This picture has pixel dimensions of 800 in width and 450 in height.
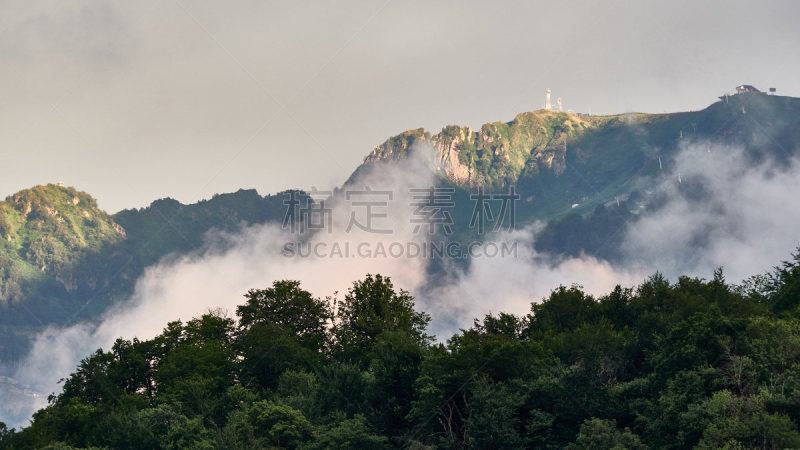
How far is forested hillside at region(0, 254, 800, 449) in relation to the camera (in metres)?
71.7

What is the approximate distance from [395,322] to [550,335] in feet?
65.9

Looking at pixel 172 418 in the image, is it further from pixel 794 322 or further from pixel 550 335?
pixel 794 322

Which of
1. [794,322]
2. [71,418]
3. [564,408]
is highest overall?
[794,322]

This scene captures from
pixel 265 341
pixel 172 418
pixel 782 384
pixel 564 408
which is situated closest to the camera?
pixel 782 384

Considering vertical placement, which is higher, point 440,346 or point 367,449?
point 440,346

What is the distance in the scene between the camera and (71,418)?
104750 millimetres

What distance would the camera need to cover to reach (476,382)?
3223 inches

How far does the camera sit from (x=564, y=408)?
262 ft

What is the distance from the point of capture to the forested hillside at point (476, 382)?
71688 mm

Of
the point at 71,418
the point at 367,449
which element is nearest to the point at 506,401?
the point at 367,449

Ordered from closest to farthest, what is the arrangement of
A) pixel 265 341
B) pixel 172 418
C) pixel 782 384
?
pixel 782 384
pixel 172 418
pixel 265 341

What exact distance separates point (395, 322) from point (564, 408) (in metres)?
38.6

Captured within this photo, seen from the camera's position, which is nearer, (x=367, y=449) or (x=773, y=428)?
(x=773, y=428)

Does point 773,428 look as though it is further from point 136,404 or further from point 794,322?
point 136,404
